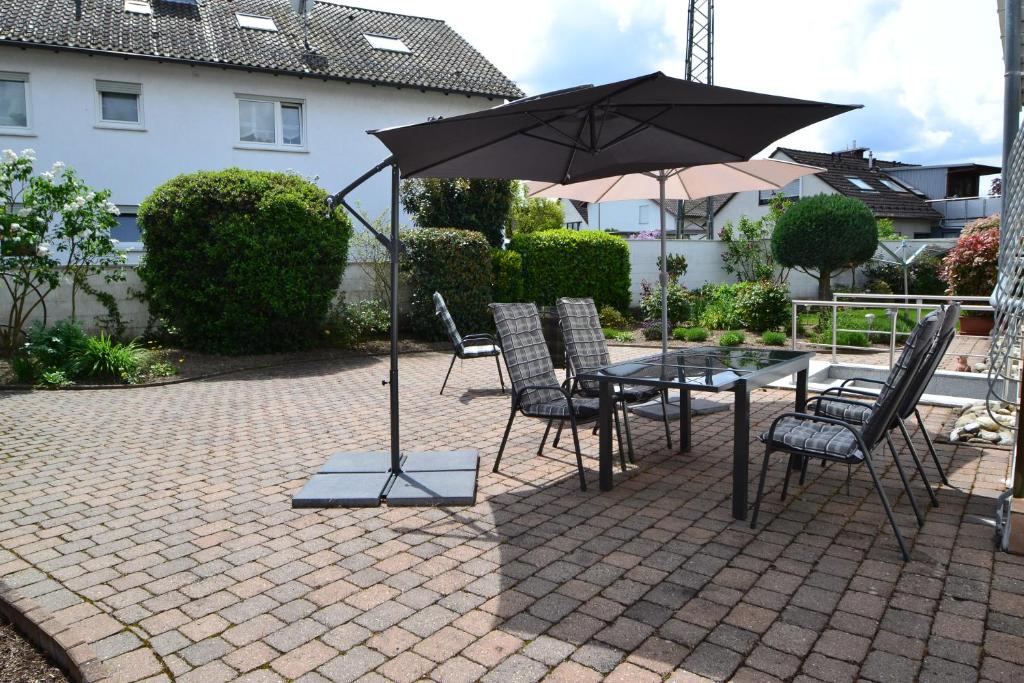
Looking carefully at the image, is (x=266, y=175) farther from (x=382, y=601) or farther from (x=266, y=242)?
(x=382, y=601)

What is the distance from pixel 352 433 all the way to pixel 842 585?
13.9 feet

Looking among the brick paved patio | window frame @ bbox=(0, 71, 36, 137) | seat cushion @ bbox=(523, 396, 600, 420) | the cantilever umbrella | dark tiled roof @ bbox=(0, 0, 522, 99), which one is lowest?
the brick paved patio

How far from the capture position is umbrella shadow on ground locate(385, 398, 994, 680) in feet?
9.41

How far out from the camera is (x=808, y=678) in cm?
256

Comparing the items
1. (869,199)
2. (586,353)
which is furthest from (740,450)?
(869,199)

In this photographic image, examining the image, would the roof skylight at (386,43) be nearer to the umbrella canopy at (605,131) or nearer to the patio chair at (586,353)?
the umbrella canopy at (605,131)

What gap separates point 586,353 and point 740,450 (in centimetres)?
210

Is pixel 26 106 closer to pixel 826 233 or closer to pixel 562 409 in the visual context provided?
pixel 562 409

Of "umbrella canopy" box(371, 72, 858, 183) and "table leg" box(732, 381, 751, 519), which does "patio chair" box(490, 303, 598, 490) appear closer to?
"table leg" box(732, 381, 751, 519)

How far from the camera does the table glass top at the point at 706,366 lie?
14.7ft

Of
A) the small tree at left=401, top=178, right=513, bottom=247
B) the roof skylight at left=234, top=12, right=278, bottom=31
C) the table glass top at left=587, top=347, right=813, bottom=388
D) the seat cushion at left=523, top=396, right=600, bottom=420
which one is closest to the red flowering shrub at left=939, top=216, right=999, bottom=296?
the small tree at left=401, top=178, right=513, bottom=247

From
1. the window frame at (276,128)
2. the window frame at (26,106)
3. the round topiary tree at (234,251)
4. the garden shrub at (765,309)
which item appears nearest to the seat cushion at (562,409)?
the round topiary tree at (234,251)

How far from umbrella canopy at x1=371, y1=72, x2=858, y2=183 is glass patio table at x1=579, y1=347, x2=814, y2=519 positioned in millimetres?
1434

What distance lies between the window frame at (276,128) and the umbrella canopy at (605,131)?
504 inches
